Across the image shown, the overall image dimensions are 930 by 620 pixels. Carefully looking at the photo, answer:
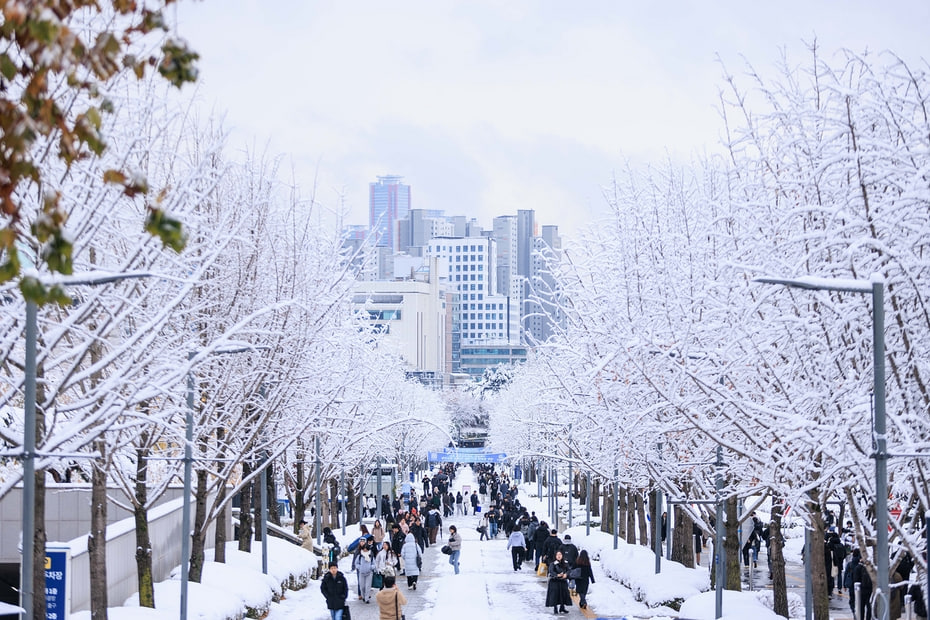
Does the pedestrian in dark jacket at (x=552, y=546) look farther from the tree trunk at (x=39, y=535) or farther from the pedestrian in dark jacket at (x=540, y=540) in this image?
the tree trunk at (x=39, y=535)

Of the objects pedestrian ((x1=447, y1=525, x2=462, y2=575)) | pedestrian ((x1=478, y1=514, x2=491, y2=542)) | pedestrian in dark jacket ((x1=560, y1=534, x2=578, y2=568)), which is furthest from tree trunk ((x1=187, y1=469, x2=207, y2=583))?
pedestrian ((x1=478, y1=514, x2=491, y2=542))

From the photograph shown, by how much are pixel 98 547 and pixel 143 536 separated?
250 cm

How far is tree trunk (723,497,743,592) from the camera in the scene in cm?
2527

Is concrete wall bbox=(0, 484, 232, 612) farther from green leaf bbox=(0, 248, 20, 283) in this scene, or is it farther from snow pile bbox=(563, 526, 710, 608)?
green leaf bbox=(0, 248, 20, 283)

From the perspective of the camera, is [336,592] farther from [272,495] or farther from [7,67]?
[272,495]

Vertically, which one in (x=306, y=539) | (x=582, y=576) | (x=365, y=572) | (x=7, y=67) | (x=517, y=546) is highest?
(x=7, y=67)

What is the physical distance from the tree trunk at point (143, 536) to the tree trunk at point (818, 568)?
1023 centimetres

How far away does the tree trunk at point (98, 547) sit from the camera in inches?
672

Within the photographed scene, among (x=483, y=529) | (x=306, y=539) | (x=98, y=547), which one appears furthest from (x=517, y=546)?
(x=98, y=547)

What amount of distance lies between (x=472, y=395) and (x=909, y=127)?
173955 mm

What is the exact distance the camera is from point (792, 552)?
147 ft

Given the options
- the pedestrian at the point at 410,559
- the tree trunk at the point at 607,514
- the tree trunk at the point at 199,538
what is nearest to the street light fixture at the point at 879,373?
the tree trunk at the point at 199,538

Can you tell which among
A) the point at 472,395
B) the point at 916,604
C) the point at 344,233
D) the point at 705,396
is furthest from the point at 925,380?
the point at 472,395

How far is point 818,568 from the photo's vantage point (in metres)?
19.2
